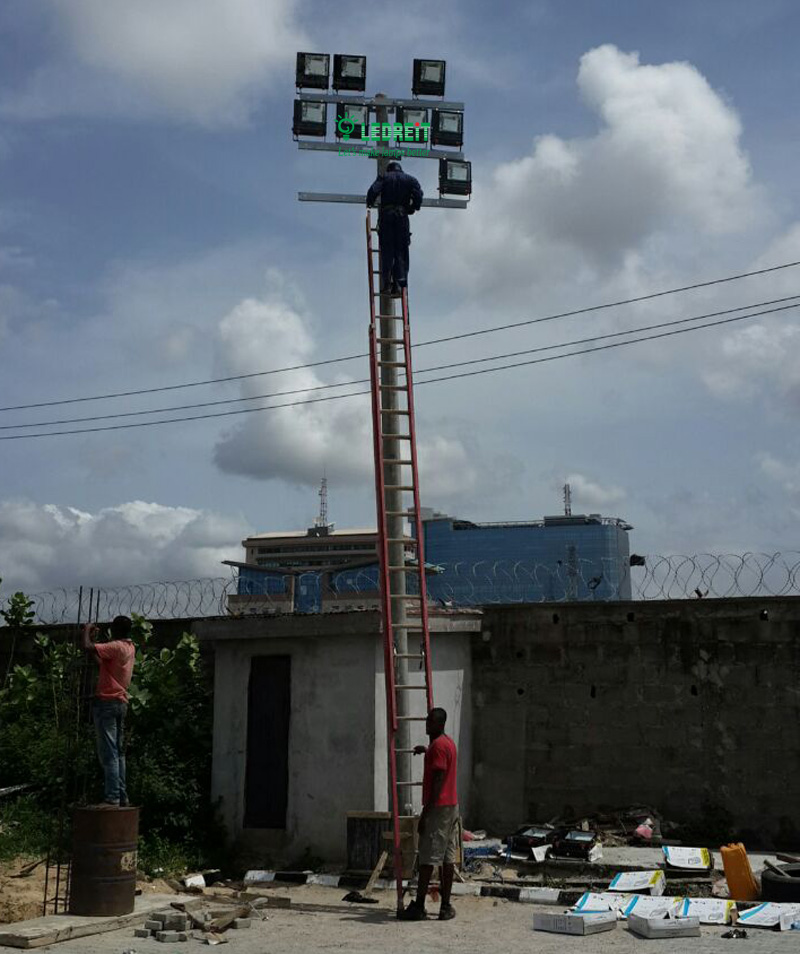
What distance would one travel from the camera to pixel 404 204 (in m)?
13.8

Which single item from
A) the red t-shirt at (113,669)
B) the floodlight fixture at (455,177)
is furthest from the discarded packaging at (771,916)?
the floodlight fixture at (455,177)

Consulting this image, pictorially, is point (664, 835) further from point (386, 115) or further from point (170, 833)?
point (386, 115)

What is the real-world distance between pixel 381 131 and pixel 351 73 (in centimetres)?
114

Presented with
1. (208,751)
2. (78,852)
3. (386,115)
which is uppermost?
(386,115)

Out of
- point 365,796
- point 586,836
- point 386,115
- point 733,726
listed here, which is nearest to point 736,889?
point 586,836

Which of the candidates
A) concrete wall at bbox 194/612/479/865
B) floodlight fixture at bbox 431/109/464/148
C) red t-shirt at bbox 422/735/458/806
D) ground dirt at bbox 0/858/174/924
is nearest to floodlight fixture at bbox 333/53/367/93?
floodlight fixture at bbox 431/109/464/148

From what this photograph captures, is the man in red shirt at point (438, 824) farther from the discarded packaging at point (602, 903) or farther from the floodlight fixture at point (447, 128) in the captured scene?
the floodlight fixture at point (447, 128)

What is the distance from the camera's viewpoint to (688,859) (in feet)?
36.5

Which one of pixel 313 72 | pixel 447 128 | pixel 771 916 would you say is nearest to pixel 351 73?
pixel 313 72

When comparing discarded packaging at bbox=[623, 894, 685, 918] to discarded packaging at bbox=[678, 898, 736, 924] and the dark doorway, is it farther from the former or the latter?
the dark doorway

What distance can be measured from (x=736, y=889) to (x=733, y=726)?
328cm

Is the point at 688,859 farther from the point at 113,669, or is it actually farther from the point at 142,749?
the point at 142,749

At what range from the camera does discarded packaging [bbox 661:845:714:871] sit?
11.0m

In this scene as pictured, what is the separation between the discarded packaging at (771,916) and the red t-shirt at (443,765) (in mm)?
2847
